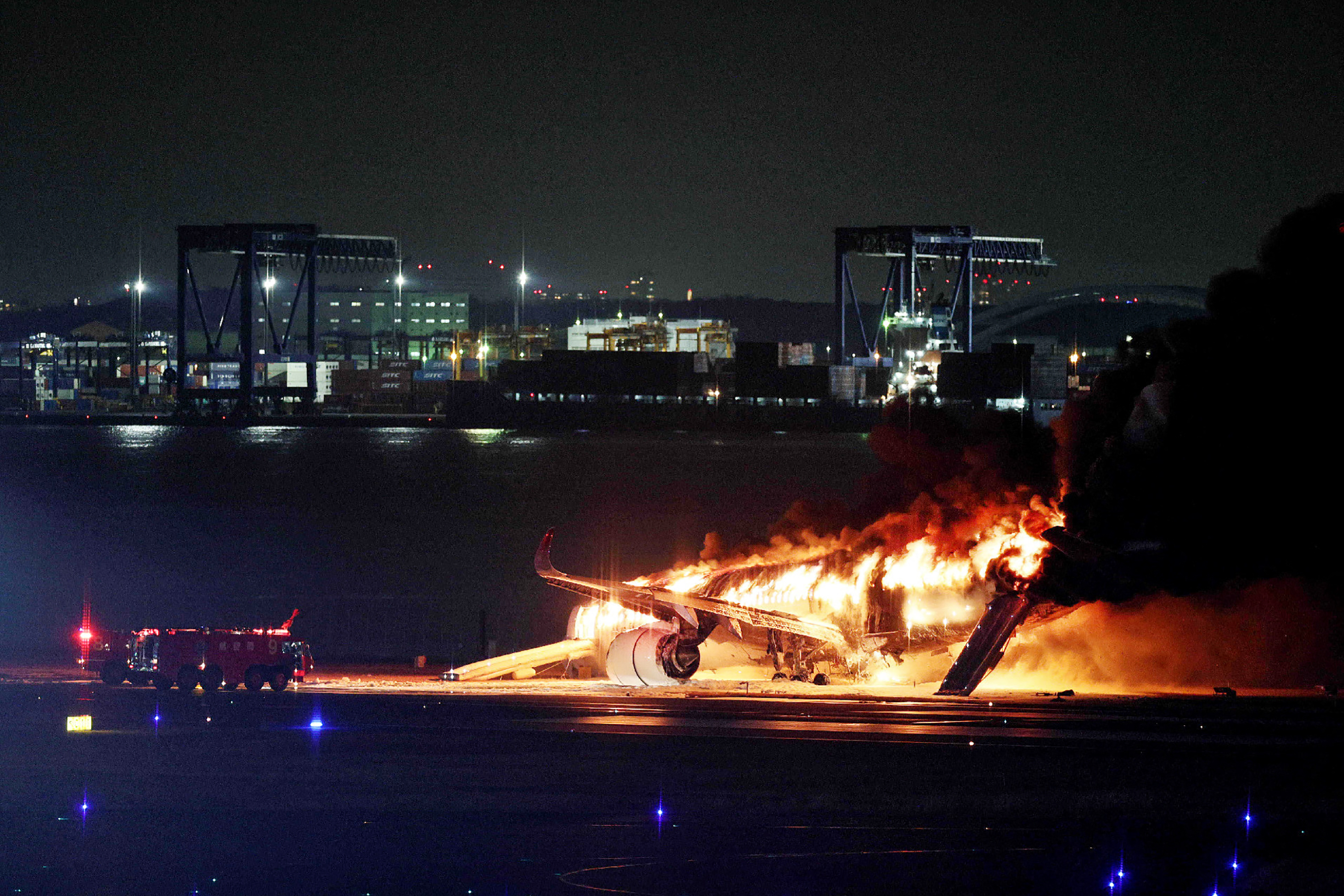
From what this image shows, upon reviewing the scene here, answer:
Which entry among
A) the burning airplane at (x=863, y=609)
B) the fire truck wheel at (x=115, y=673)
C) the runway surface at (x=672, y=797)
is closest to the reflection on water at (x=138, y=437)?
the fire truck wheel at (x=115, y=673)

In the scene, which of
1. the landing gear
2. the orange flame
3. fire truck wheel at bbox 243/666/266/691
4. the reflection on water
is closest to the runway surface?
fire truck wheel at bbox 243/666/266/691

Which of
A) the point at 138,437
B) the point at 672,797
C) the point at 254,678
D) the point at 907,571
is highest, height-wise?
the point at 138,437

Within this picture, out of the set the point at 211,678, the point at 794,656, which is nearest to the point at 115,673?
the point at 211,678

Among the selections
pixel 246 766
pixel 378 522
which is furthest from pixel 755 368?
pixel 246 766

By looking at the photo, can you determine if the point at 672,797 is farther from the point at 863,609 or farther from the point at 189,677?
the point at 189,677

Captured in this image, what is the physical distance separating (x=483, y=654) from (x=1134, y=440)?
15.6 m

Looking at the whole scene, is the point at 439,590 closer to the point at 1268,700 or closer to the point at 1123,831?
the point at 1268,700

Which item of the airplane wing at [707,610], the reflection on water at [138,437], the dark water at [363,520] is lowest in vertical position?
the dark water at [363,520]

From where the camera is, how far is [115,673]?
2594cm

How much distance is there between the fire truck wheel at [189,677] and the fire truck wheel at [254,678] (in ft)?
2.77

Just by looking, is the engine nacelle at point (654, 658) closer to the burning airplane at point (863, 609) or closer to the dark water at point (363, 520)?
the burning airplane at point (863, 609)

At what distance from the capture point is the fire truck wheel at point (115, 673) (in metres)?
25.9

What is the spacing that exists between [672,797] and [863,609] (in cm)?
1200

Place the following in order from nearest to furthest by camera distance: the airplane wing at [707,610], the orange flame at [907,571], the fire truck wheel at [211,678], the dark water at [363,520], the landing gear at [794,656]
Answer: the fire truck wheel at [211,678], the orange flame at [907,571], the airplane wing at [707,610], the landing gear at [794,656], the dark water at [363,520]
